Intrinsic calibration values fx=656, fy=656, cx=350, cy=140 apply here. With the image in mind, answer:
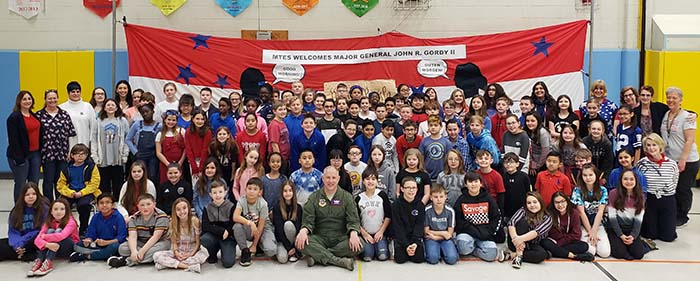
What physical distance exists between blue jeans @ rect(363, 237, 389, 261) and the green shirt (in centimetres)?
17

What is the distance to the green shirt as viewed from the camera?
578 cm

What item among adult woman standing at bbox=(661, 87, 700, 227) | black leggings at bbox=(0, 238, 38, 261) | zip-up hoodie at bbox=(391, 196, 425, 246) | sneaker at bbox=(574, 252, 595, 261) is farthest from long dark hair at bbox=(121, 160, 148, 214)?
adult woman standing at bbox=(661, 87, 700, 227)

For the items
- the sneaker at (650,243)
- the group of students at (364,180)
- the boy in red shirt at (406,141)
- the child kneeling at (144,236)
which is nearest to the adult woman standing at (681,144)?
the group of students at (364,180)

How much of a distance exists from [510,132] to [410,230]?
5.38 feet

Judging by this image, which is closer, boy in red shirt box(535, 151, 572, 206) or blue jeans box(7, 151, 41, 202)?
boy in red shirt box(535, 151, 572, 206)

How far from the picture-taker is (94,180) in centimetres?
650

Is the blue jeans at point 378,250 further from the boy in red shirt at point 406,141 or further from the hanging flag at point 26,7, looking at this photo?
the hanging flag at point 26,7

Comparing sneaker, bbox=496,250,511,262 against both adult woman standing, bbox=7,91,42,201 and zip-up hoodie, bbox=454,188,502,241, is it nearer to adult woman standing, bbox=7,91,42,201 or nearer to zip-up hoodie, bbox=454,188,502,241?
zip-up hoodie, bbox=454,188,502,241

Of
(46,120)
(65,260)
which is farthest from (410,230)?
(46,120)

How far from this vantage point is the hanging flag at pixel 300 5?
9.84 meters

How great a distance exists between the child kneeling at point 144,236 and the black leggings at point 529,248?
3056 millimetres

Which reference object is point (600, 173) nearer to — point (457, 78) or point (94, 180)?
point (457, 78)

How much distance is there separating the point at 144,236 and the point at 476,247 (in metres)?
2.94

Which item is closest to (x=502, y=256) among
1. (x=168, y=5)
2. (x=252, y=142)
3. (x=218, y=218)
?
(x=218, y=218)
